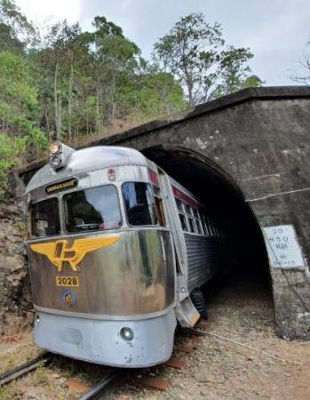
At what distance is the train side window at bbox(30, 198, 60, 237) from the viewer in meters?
4.94

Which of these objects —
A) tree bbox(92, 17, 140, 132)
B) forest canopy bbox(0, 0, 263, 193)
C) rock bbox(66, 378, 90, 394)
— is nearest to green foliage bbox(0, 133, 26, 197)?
forest canopy bbox(0, 0, 263, 193)

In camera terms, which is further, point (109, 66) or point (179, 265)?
point (109, 66)

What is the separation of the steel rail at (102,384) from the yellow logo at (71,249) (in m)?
1.52

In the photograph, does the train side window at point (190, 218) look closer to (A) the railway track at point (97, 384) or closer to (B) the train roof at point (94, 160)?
(B) the train roof at point (94, 160)

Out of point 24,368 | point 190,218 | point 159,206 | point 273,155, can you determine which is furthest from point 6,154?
point 273,155

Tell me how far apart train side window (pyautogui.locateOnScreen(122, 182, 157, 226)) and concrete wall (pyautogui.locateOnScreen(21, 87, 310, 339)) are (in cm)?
273

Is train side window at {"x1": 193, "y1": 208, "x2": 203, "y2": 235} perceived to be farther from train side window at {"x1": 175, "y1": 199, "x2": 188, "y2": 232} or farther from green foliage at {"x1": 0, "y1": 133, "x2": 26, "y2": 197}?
green foliage at {"x1": 0, "y1": 133, "x2": 26, "y2": 197}

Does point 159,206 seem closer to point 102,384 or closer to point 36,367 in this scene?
point 102,384

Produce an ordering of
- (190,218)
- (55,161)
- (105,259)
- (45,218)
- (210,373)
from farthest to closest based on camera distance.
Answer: (190,218) < (45,218) < (55,161) < (210,373) < (105,259)

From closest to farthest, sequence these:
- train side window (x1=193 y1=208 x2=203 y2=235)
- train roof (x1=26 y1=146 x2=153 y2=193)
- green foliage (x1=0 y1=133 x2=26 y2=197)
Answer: train roof (x1=26 y1=146 x2=153 y2=193) → train side window (x1=193 y1=208 x2=203 y2=235) → green foliage (x1=0 y1=133 x2=26 y2=197)

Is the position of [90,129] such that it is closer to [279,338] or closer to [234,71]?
[234,71]

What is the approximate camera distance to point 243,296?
9.89 m

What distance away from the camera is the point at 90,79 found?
20.4m

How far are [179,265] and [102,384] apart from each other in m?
2.05
